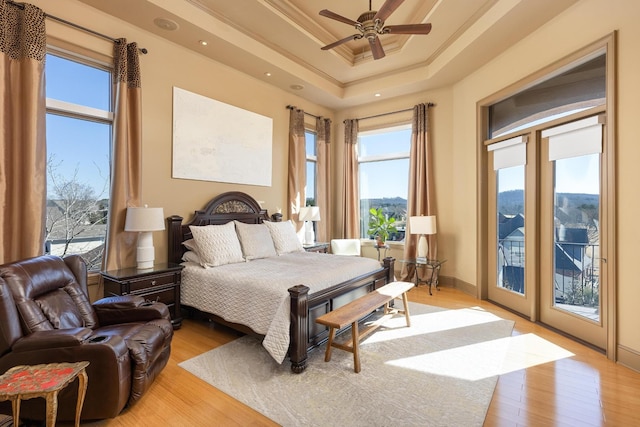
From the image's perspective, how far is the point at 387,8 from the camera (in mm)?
2832

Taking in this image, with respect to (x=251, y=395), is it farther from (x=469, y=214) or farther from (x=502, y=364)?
(x=469, y=214)

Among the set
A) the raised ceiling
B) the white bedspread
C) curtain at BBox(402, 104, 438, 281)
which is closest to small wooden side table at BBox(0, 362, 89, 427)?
the white bedspread

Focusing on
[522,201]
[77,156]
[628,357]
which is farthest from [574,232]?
[77,156]

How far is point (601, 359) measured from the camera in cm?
283

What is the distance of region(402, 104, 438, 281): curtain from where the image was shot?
553 centimetres

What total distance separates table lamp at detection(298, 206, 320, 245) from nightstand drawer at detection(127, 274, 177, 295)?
8.42 ft

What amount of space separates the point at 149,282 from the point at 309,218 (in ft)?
9.46


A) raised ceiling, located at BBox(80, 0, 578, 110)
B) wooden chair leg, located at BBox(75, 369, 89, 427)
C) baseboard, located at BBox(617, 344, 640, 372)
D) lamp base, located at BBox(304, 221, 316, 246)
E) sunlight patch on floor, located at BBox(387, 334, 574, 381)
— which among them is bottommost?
sunlight patch on floor, located at BBox(387, 334, 574, 381)

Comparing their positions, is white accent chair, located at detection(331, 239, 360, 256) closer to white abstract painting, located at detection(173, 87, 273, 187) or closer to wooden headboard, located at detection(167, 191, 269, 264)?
wooden headboard, located at detection(167, 191, 269, 264)

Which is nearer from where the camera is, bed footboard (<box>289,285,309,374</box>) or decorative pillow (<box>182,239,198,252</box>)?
bed footboard (<box>289,285,309,374</box>)

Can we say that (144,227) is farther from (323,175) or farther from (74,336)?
(323,175)

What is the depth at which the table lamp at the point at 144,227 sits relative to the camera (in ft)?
10.9

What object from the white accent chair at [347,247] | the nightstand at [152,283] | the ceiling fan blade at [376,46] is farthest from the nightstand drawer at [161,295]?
the ceiling fan blade at [376,46]

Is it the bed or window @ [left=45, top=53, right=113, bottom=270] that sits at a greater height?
window @ [left=45, top=53, right=113, bottom=270]
